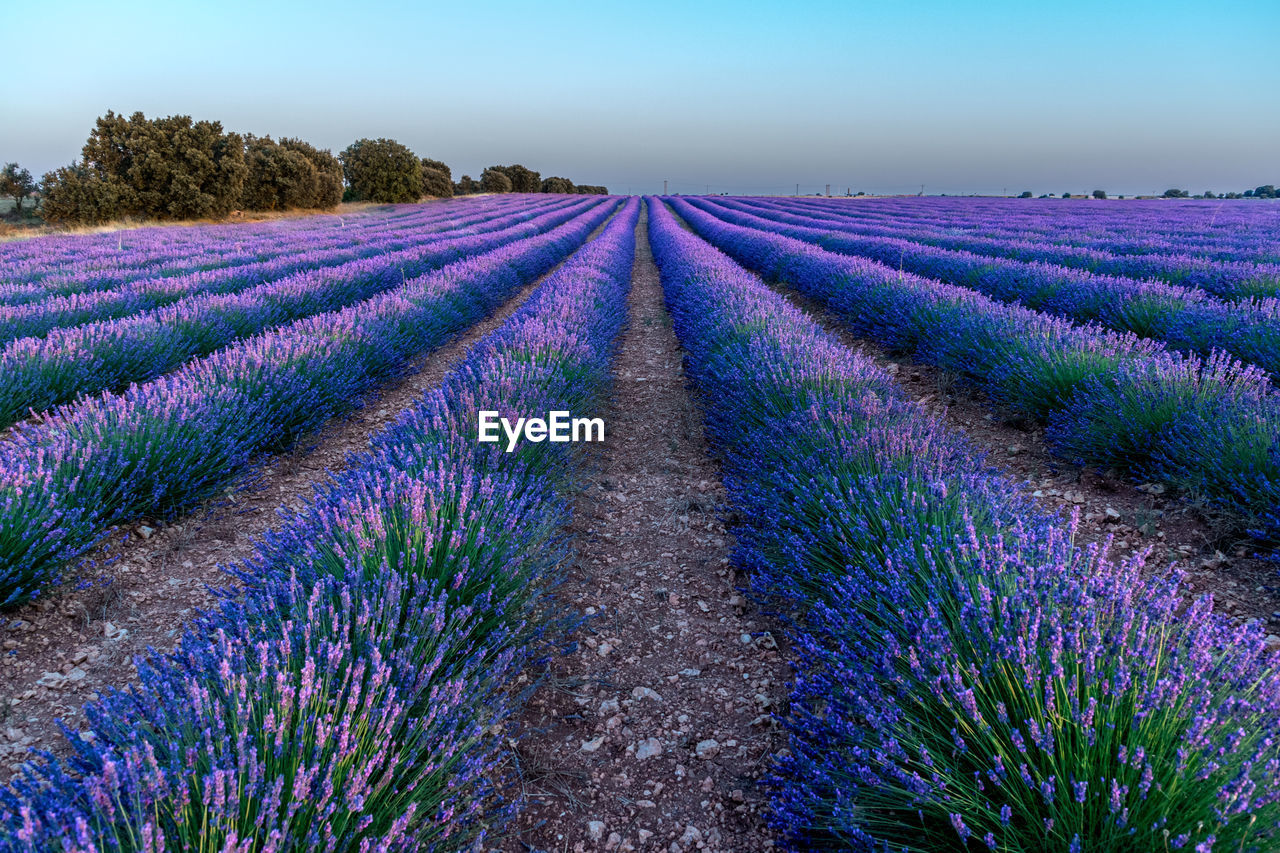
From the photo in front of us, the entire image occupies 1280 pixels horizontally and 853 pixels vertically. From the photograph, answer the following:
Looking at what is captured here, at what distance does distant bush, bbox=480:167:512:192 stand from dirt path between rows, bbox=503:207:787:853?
6507 cm

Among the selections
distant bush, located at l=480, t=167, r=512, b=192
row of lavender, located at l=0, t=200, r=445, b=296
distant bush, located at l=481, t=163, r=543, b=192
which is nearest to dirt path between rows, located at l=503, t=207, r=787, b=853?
row of lavender, located at l=0, t=200, r=445, b=296

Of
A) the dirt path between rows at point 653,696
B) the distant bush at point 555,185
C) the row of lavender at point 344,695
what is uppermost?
the distant bush at point 555,185

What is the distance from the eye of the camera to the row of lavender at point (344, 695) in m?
1.08

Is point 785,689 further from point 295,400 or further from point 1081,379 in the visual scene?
point 295,400

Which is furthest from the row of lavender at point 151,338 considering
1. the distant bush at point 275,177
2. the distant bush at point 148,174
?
the distant bush at point 275,177

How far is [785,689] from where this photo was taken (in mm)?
2133

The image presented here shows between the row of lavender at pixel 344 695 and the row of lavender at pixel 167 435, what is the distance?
997 mm

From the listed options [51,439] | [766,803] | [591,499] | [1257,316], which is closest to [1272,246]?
[1257,316]

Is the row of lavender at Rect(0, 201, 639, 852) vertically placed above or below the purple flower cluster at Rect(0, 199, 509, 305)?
below

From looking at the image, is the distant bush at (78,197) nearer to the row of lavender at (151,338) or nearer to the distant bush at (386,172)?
the distant bush at (386,172)

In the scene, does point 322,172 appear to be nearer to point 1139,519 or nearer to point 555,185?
point 1139,519

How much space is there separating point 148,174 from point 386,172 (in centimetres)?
1787

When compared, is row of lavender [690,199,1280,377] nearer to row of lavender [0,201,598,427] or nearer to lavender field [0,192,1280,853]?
lavender field [0,192,1280,853]

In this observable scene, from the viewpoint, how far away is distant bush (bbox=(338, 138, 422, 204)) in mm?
40281
